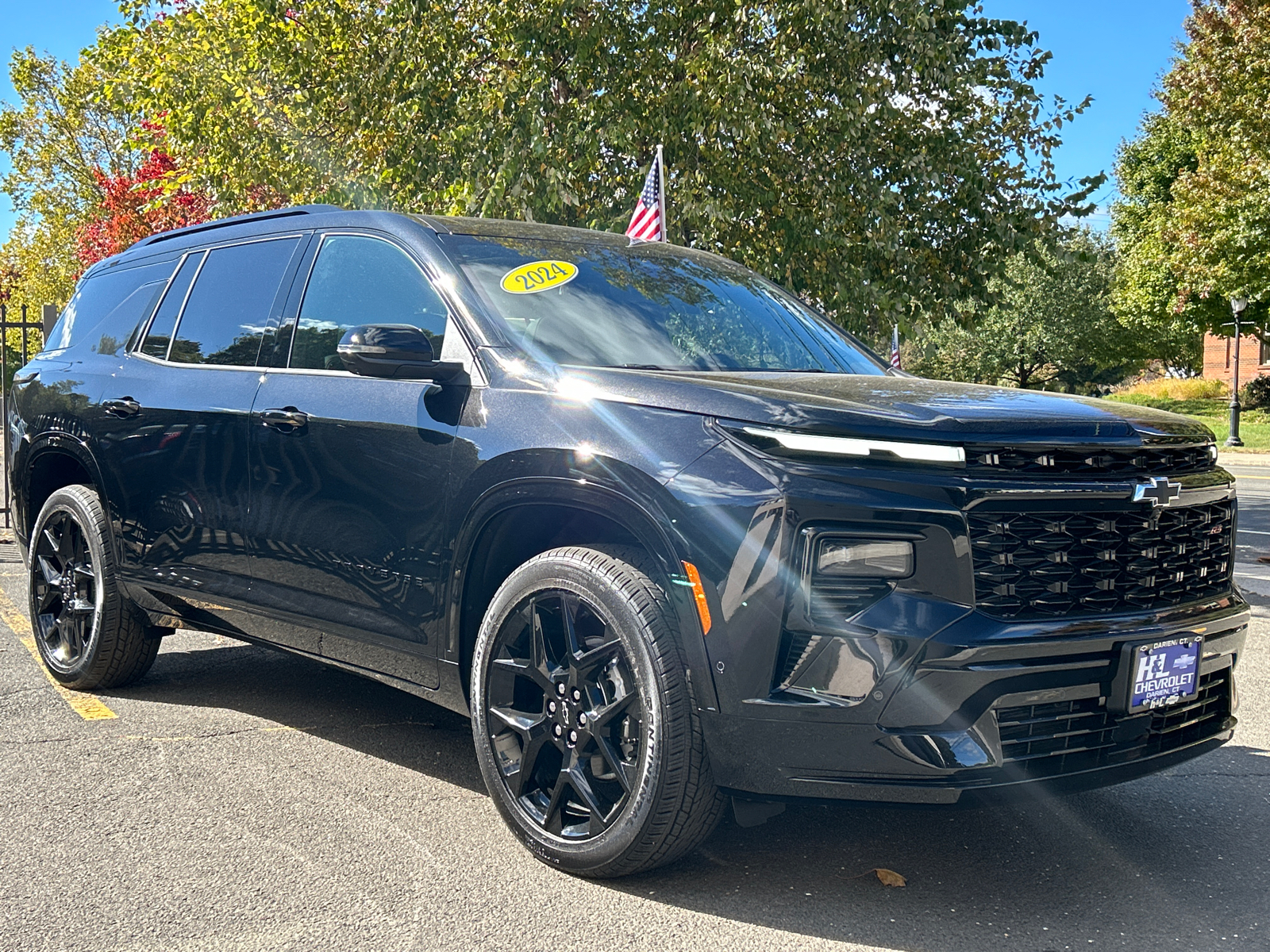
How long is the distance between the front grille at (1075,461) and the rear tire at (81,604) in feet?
12.2

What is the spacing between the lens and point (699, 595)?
319 cm

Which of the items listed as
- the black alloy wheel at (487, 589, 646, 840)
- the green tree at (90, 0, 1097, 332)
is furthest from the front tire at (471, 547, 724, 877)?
the green tree at (90, 0, 1097, 332)

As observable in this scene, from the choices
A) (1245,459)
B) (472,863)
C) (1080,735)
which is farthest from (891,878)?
(1245,459)

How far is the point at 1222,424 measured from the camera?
124 ft

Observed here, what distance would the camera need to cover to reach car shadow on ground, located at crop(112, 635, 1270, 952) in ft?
10.5

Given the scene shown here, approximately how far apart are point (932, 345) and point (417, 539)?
58871 millimetres

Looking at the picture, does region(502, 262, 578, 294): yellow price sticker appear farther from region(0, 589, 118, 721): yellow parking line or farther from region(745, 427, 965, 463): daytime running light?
region(0, 589, 118, 721): yellow parking line

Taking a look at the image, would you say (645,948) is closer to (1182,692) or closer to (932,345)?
(1182,692)

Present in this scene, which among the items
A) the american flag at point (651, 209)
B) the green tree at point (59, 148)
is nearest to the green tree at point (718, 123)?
the american flag at point (651, 209)

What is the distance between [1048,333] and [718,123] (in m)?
48.4

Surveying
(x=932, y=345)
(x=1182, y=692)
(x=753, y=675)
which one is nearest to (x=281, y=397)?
(x=753, y=675)

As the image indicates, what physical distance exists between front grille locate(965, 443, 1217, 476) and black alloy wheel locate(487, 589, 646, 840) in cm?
104

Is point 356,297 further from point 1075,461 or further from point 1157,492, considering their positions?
point 1157,492

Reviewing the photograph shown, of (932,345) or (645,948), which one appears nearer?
(645,948)
